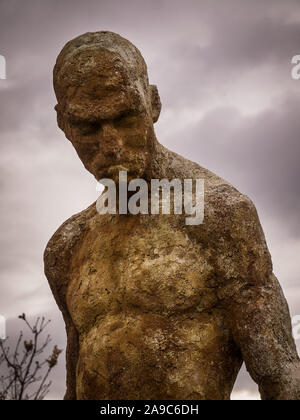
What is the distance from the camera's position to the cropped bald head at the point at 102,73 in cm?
666

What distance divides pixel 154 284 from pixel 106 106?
1.60 m

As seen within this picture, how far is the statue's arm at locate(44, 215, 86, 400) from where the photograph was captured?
24.9 ft

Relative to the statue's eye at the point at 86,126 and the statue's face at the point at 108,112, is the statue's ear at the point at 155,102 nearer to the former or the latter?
the statue's face at the point at 108,112

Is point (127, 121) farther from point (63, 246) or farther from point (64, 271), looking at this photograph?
point (64, 271)

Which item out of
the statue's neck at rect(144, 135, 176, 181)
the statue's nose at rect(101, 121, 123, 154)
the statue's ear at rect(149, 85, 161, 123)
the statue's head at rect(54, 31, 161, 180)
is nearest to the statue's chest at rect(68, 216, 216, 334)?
the statue's neck at rect(144, 135, 176, 181)

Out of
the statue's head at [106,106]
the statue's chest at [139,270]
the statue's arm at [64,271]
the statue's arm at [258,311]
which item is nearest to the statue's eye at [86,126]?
the statue's head at [106,106]

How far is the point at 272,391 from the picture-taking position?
6301mm

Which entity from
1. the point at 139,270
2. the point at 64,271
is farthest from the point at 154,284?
the point at 64,271

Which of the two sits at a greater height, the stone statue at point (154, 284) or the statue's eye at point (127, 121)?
the statue's eye at point (127, 121)

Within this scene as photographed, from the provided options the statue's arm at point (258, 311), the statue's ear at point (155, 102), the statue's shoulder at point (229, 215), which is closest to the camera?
the statue's arm at point (258, 311)

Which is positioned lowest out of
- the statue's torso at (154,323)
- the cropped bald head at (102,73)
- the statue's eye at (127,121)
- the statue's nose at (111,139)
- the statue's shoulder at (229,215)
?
the statue's torso at (154,323)

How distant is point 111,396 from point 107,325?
63 cm

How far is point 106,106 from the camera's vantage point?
663 cm

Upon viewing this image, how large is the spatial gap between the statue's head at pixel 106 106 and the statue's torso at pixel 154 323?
650 mm
